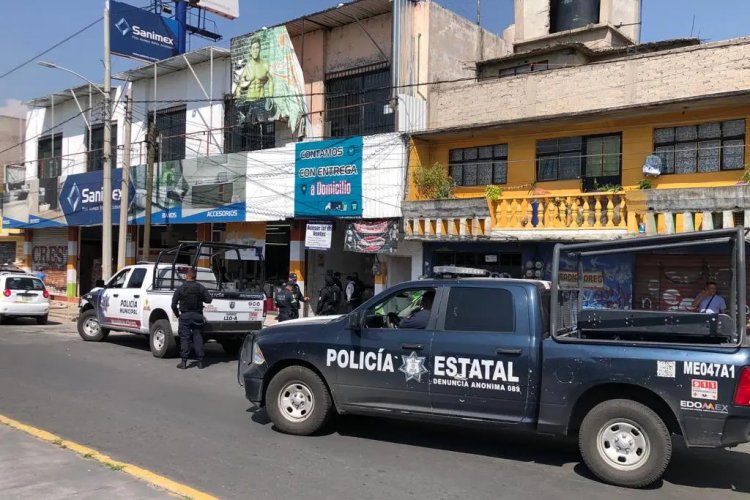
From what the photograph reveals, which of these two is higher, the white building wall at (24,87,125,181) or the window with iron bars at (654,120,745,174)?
the white building wall at (24,87,125,181)

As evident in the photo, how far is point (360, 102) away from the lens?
19.6m

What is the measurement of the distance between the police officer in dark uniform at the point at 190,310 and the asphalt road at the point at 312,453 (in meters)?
1.74

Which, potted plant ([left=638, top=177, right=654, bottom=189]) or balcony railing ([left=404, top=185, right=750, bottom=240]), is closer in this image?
balcony railing ([left=404, top=185, right=750, bottom=240])

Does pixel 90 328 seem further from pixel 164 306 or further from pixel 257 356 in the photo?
pixel 257 356

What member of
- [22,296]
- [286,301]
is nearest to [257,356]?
[286,301]

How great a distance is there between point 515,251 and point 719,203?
4937 millimetres

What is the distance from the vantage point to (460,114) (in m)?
17.8

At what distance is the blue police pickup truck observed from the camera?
5.00 metres

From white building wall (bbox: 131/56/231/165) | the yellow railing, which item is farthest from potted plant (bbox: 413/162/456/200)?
white building wall (bbox: 131/56/231/165)

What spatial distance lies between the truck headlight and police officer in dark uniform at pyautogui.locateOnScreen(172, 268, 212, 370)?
14.0ft

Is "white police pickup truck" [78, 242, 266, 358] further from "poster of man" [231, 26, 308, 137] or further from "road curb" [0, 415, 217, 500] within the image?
"poster of man" [231, 26, 308, 137]

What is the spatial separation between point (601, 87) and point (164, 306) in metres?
11.3

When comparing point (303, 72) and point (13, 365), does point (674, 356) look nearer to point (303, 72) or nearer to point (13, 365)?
point (13, 365)

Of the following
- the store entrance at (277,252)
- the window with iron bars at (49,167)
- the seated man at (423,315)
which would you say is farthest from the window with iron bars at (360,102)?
the window with iron bars at (49,167)
